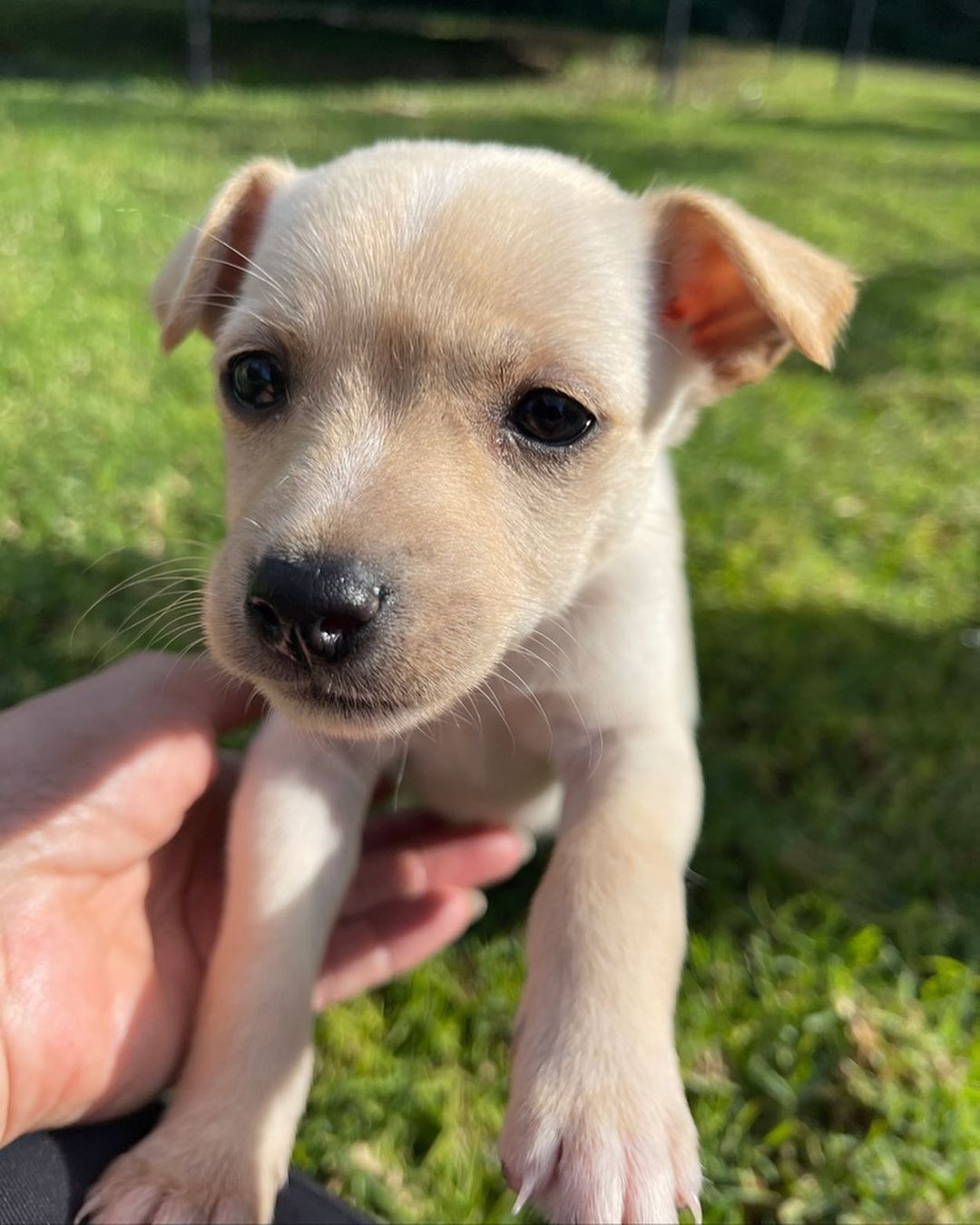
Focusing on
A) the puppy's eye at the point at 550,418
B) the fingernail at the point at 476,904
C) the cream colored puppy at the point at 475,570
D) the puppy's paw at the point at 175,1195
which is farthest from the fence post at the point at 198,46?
the puppy's paw at the point at 175,1195

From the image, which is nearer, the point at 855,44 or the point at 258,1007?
the point at 258,1007

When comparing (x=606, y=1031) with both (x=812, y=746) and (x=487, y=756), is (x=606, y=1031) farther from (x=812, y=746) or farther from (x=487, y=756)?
(x=812, y=746)

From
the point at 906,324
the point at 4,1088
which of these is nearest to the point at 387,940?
the point at 4,1088

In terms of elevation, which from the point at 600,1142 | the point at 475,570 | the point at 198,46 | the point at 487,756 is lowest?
the point at 198,46

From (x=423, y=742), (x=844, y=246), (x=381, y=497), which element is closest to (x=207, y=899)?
(x=423, y=742)

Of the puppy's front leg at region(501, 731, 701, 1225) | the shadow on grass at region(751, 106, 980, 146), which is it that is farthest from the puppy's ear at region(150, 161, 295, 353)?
the shadow on grass at region(751, 106, 980, 146)

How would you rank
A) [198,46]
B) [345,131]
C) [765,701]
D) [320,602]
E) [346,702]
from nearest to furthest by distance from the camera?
[320,602] < [346,702] < [765,701] < [345,131] < [198,46]

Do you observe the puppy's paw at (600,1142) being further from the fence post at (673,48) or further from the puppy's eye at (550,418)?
the fence post at (673,48)
